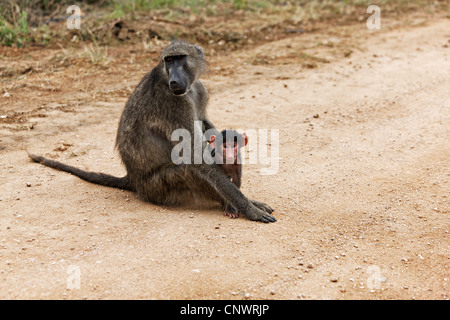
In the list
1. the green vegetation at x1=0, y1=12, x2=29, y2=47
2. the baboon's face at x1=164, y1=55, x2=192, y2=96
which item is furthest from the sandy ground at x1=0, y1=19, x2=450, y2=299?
the baboon's face at x1=164, y1=55, x2=192, y2=96

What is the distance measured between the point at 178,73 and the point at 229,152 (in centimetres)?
74

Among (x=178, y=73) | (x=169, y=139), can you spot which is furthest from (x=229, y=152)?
(x=178, y=73)

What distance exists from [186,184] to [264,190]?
83 centimetres

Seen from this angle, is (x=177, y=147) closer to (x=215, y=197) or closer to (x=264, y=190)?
(x=215, y=197)

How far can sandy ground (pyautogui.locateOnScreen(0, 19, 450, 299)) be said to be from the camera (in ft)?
10.2

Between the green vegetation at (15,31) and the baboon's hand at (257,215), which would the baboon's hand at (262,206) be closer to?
the baboon's hand at (257,215)

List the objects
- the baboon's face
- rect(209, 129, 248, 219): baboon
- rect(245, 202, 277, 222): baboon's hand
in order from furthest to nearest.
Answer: rect(209, 129, 248, 219): baboon → rect(245, 202, 277, 222): baboon's hand → the baboon's face

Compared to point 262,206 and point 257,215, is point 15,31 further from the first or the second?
point 257,215

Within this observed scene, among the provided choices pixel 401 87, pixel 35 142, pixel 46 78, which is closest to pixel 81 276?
pixel 35 142

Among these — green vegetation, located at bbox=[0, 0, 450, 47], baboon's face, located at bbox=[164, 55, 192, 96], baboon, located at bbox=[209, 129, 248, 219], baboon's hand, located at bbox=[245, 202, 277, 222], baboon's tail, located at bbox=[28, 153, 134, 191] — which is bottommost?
baboon's hand, located at bbox=[245, 202, 277, 222]

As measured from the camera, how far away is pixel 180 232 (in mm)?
3645

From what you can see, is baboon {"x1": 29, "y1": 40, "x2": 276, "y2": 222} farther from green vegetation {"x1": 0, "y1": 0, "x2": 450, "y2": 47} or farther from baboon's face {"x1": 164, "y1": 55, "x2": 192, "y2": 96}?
green vegetation {"x1": 0, "y1": 0, "x2": 450, "y2": 47}

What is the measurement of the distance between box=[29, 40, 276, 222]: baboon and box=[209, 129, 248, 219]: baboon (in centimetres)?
12

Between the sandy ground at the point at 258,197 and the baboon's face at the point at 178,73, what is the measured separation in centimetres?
97
